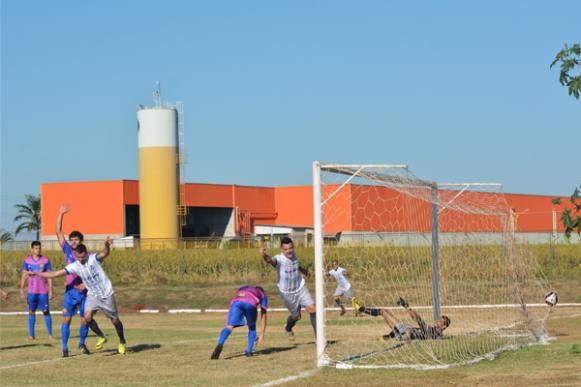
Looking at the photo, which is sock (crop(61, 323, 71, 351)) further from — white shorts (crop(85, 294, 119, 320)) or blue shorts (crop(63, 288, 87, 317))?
white shorts (crop(85, 294, 119, 320))

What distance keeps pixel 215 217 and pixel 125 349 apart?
59.5 meters

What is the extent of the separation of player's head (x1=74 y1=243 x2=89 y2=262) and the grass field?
1796mm

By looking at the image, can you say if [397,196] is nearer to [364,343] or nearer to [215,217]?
[364,343]

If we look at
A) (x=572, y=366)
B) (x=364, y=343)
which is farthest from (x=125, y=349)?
(x=572, y=366)

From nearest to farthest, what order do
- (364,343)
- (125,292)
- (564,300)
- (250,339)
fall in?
1. (250,339)
2. (364,343)
3. (564,300)
4. (125,292)

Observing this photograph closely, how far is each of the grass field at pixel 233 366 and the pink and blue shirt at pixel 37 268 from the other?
1.49 metres

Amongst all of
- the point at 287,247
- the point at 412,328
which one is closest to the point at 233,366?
the point at 287,247

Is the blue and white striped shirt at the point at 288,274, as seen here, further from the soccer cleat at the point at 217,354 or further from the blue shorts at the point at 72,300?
the blue shorts at the point at 72,300

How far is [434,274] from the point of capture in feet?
70.1

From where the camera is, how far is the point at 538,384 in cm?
1371

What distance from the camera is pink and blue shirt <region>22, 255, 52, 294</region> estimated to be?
79.5ft

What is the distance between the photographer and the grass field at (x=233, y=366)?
14.7 metres

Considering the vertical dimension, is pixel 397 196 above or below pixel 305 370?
above

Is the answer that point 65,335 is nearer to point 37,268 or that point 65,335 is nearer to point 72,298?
point 72,298
